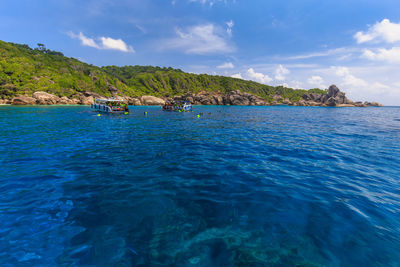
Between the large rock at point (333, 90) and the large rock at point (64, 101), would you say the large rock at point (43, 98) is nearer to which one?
the large rock at point (64, 101)

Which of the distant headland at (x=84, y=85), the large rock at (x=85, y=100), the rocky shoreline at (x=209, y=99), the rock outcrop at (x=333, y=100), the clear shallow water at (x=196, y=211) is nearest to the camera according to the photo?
the clear shallow water at (x=196, y=211)

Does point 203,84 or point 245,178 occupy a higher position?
A: point 203,84

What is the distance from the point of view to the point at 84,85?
10219 centimetres

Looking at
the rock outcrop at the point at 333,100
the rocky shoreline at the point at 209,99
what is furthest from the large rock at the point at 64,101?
the rock outcrop at the point at 333,100

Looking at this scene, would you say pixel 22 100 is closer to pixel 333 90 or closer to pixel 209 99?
pixel 209 99

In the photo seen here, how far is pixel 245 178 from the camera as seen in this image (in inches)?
306

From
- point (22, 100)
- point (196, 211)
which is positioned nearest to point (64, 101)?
point (22, 100)

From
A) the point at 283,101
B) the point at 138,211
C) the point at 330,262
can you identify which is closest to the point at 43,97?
the point at 138,211

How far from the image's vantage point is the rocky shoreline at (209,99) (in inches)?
2842

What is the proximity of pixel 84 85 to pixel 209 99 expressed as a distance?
8945 cm

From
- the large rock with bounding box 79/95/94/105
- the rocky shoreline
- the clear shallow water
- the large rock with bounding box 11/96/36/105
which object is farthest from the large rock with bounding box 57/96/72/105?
the clear shallow water

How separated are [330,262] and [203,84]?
195 meters

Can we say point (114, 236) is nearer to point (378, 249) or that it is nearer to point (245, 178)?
point (245, 178)

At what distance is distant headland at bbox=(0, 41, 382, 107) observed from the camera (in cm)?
7688
